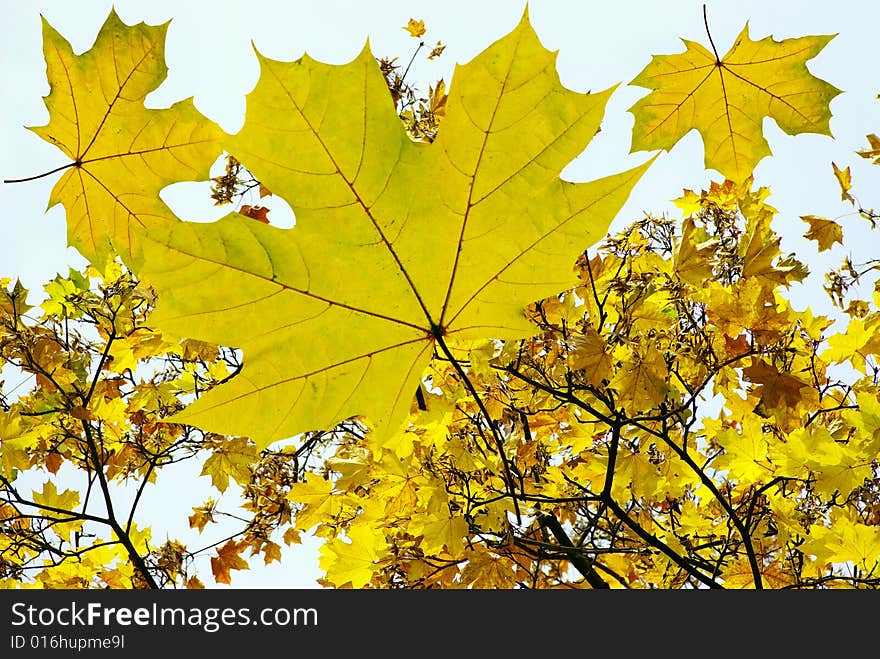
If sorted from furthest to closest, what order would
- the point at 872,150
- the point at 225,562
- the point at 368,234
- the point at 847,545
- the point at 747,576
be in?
the point at 225,562 → the point at 872,150 → the point at 747,576 → the point at 847,545 → the point at 368,234

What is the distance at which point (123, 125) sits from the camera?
5.42 feet

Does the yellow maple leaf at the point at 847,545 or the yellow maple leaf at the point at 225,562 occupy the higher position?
the yellow maple leaf at the point at 225,562

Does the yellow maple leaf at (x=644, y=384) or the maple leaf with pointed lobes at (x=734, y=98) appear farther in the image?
the yellow maple leaf at (x=644, y=384)

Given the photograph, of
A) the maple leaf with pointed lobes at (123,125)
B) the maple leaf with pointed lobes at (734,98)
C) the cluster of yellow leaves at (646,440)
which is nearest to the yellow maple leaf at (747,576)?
the cluster of yellow leaves at (646,440)

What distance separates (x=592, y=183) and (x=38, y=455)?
3399mm

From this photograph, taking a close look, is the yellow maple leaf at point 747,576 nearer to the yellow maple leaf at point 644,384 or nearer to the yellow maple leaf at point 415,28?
the yellow maple leaf at point 644,384

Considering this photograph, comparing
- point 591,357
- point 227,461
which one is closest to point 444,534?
point 591,357

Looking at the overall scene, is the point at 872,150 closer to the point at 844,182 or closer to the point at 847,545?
the point at 844,182

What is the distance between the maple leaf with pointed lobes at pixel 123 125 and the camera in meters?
1.63

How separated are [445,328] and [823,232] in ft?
8.38

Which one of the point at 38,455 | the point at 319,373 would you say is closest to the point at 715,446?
the point at 319,373

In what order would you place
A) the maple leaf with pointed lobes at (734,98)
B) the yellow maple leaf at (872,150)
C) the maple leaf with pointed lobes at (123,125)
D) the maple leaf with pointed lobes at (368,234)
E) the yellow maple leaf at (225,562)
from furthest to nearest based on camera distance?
the yellow maple leaf at (225,562) → the yellow maple leaf at (872,150) → the maple leaf with pointed lobes at (734,98) → the maple leaf with pointed lobes at (123,125) → the maple leaf with pointed lobes at (368,234)

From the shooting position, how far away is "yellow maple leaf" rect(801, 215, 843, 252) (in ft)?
10.1

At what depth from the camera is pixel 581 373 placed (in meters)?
2.50
